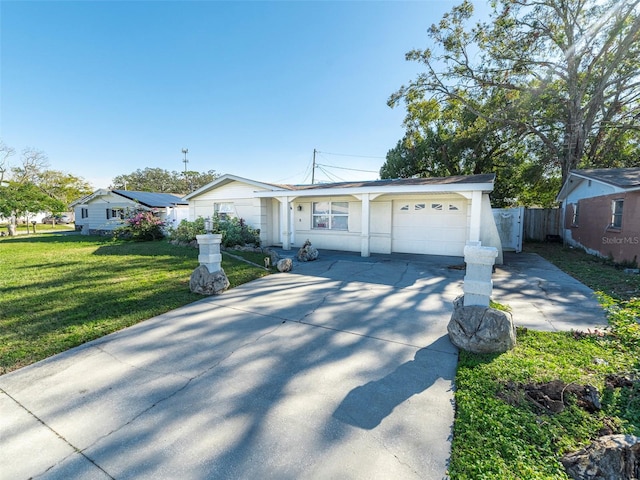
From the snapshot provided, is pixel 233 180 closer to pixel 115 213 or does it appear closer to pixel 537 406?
pixel 537 406

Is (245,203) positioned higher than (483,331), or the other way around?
(245,203)

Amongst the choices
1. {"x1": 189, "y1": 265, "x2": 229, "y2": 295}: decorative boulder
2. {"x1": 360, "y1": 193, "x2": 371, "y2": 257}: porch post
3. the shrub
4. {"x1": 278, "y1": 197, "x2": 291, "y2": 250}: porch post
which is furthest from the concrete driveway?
the shrub

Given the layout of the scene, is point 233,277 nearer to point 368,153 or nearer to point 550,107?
point 550,107

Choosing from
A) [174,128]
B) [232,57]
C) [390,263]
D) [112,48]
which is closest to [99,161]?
[174,128]

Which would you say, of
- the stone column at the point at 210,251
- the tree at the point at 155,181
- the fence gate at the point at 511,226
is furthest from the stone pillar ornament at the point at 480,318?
the tree at the point at 155,181

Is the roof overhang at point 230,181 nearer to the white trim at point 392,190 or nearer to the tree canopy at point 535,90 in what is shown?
the white trim at point 392,190

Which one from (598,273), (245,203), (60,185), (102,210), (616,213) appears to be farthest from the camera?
(60,185)

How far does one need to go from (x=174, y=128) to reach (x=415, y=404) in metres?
23.9

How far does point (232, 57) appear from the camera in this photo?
12.4 meters

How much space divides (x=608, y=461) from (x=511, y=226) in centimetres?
1220

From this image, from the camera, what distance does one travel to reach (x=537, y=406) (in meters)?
2.34

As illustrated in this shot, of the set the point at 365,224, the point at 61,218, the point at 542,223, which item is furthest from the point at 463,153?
the point at 61,218

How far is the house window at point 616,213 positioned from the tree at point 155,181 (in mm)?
49674

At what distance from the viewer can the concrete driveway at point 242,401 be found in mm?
1893
